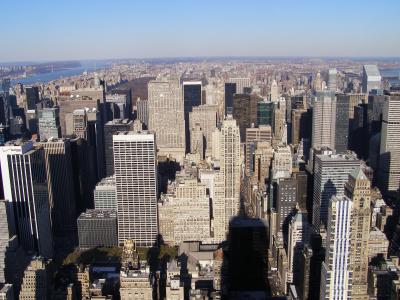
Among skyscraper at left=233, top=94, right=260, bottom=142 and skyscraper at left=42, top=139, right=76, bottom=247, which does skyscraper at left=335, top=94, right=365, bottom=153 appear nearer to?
skyscraper at left=233, top=94, right=260, bottom=142

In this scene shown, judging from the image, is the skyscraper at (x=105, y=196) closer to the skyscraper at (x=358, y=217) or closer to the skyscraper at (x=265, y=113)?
the skyscraper at (x=358, y=217)

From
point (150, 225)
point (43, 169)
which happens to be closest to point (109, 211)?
point (150, 225)

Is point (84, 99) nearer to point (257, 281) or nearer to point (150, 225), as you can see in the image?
point (150, 225)

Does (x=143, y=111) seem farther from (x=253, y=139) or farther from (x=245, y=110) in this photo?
(x=253, y=139)

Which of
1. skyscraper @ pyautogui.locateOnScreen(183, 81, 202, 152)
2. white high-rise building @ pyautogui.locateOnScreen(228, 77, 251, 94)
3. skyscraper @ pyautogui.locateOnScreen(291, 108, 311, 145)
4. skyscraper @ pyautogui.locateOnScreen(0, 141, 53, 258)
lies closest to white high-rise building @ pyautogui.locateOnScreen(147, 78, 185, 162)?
skyscraper @ pyautogui.locateOnScreen(183, 81, 202, 152)

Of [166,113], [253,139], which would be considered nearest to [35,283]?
[253,139]
